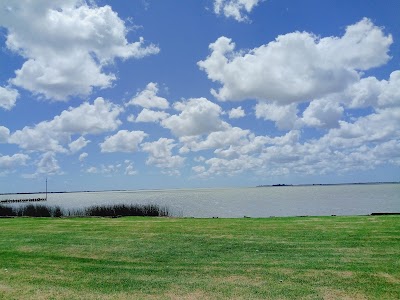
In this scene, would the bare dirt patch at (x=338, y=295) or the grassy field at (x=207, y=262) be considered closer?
the bare dirt patch at (x=338, y=295)

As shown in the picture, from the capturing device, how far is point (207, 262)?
13234mm

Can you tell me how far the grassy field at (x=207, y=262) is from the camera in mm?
10188

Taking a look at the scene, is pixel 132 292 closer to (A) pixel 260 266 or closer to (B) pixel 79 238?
(A) pixel 260 266

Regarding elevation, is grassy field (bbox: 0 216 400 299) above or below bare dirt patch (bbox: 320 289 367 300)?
above

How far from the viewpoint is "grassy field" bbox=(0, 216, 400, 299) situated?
1019 centimetres

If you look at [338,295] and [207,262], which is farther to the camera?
[207,262]

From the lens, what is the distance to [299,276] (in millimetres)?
11297

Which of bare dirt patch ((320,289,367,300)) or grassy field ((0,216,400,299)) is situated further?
grassy field ((0,216,400,299))

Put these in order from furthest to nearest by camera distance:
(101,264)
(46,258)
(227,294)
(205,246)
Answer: (205,246) < (46,258) < (101,264) < (227,294)

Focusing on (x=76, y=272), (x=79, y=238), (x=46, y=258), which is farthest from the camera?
(x=79, y=238)

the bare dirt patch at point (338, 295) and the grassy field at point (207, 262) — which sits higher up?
the grassy field at point (207, 262)

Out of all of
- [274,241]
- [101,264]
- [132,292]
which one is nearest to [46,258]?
[101,264]

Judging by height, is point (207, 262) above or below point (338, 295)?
above

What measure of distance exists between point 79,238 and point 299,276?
36.7 ft
